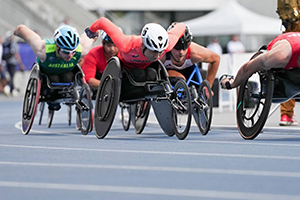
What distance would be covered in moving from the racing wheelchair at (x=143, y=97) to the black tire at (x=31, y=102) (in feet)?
4.48

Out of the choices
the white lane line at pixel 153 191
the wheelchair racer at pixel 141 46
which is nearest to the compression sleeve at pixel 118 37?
the wheelchair racer at pixel 141 46

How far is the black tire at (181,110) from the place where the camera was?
412 inches

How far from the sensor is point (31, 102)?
12.5 meters

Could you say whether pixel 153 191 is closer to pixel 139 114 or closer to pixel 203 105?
pixel 203 105

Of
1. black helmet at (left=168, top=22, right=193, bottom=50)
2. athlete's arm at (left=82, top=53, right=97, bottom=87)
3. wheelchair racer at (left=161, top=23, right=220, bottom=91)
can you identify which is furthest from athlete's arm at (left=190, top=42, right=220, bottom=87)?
athlete's arm at (left=82, top=53, right=97, bottom=87)

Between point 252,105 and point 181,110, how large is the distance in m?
0.91

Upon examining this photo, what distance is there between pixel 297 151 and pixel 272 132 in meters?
3.08

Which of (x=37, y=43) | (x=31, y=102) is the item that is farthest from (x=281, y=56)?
(x=31, y=102)

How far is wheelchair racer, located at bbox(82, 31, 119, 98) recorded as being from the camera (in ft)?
43.7

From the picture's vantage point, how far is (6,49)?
86.7ft

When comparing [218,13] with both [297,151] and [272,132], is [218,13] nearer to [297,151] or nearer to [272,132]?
[272,132]

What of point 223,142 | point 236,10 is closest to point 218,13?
point 236,10

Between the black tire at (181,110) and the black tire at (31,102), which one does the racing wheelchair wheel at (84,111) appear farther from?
the black tire at (181,110)

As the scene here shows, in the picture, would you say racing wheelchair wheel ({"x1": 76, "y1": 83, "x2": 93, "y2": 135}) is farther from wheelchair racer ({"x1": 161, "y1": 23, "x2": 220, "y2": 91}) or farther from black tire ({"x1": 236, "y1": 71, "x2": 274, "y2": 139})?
black tire ({"x1": 236, "y1": 71, "x2": 274, "y2": 139})
